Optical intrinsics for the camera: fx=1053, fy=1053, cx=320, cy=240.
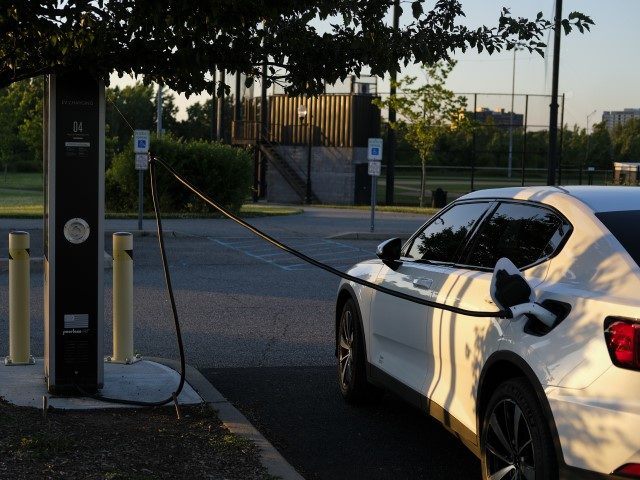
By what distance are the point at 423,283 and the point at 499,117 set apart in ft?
139

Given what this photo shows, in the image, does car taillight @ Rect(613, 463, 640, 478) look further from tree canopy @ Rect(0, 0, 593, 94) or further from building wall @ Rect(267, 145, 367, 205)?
building wall @ Rect(267, 145, 367, 205)

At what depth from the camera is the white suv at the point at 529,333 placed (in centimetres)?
417

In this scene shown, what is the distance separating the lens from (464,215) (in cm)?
627

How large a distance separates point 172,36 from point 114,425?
7.87 ft

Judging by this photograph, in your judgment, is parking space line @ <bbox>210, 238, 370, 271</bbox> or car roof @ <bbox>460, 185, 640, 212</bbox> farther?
parking space line @ <bbox>210, 238, 370, 271</bbox>

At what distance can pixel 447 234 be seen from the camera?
6367 mm

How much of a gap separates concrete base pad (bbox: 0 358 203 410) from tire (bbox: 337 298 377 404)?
1068 mm

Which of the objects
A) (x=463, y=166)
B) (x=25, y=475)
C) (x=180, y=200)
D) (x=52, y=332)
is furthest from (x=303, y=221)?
(x=25, y=475)

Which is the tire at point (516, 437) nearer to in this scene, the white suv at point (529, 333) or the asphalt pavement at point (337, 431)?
the white suv at point (529, 333)

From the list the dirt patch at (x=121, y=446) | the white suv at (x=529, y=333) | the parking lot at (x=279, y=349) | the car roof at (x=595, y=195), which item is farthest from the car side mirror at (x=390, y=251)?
the dirt patch at (x=121, y=446)

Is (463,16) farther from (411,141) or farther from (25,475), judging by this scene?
(411,141)

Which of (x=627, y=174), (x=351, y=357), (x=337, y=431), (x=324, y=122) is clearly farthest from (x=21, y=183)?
(x=337, y=431)

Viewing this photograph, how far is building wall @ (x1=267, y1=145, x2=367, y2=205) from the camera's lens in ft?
151

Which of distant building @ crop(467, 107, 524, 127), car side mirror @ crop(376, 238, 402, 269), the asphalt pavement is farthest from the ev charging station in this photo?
distant building @ crop(467, 107, 524, 127)
